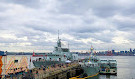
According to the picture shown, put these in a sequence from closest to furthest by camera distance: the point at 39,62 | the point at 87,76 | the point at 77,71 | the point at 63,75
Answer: the point at 63,75 < the point at 87,76 < the point at 77,71 < the point at 39,62

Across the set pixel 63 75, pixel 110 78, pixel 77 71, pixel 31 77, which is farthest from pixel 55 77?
pixel 110 78

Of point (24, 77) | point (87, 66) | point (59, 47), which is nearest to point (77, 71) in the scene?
point (87, 66)

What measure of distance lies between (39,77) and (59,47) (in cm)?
3858

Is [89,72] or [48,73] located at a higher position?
[48,73]

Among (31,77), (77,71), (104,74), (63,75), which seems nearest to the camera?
(31,77)

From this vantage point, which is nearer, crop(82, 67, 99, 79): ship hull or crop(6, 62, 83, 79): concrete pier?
crop(6, 62, 83, 79): concrete pier

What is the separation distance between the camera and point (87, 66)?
44.8 m

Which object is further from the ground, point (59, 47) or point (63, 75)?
point (59, 47)

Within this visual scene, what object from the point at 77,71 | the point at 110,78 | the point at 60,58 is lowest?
the point at 110,78

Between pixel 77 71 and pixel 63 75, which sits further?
pixel 77 71

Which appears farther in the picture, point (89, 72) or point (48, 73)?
point (89, 72)

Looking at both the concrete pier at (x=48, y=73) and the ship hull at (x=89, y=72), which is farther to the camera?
the ship hull at (x=89, y=72)

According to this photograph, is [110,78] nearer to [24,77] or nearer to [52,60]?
[52,60]

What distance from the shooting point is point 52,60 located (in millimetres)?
58062
